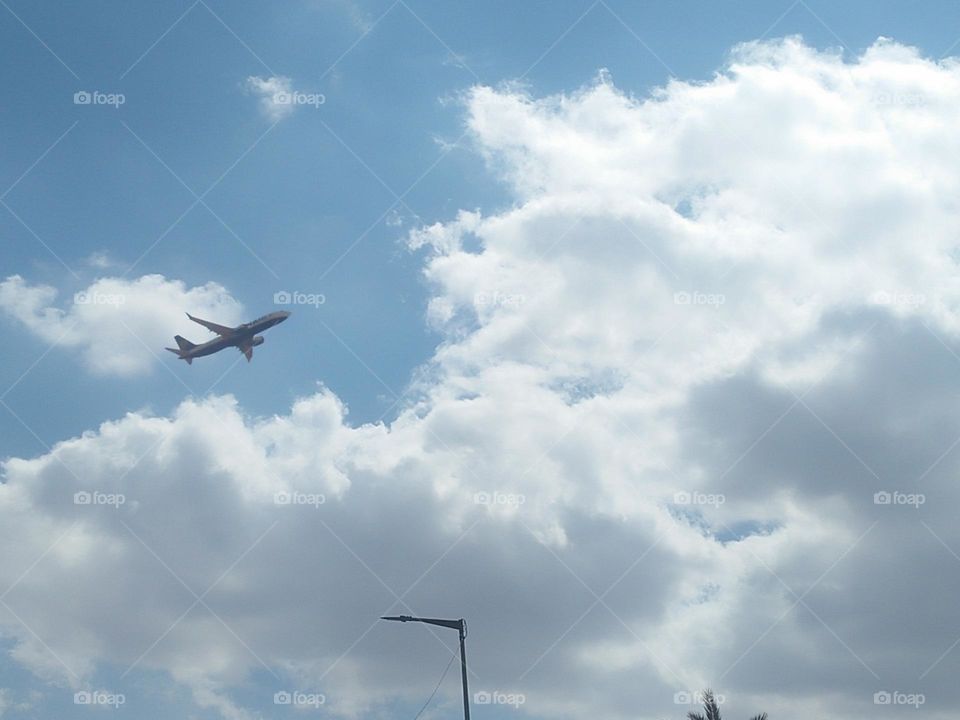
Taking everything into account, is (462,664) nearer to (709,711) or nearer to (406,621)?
(406,621)

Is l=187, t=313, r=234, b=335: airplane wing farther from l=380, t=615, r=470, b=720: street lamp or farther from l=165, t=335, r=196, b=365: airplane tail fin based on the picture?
l=380, t=615, r=470, b=720: street lamp

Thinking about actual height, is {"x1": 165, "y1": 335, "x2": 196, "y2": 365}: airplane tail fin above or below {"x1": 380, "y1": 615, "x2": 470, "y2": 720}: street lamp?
above

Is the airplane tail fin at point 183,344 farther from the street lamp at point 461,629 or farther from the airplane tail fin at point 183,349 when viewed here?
the street lamp at point 461,629

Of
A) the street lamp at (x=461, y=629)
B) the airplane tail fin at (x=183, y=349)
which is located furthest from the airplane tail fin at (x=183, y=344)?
the street lamp at (x=461, y=629)

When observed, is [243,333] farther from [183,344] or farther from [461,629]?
[461,629]

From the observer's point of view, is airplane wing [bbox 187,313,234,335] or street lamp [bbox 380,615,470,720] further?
airplane wing [bbox 187,313,234,335]

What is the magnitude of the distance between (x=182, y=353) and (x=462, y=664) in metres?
48.4

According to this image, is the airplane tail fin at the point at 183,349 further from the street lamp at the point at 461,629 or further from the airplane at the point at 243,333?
the street lamp at the point at 461,629

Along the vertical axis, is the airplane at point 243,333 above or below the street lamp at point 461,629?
above

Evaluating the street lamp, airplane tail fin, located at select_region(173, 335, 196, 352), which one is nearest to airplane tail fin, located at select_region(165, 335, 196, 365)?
airplane tail fin, located at select_region(173, 335, 196, 352)

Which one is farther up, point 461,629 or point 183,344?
point 183,344

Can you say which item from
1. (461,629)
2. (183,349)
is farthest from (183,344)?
(461,629)

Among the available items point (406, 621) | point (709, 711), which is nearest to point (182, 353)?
point (406, 621)

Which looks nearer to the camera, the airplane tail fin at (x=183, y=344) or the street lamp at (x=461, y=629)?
the street lamp at (x=461, y=629)
